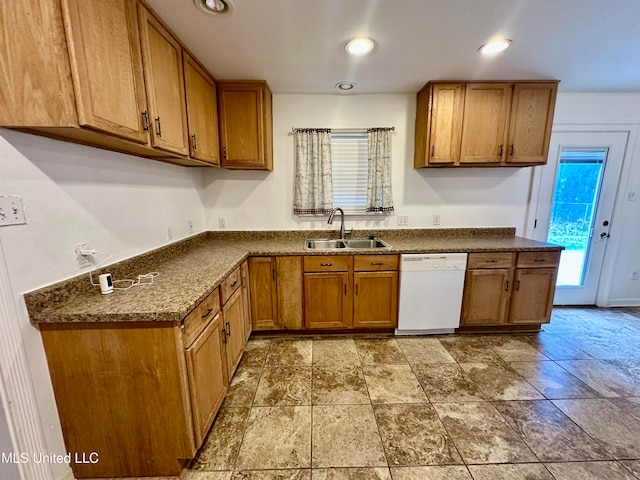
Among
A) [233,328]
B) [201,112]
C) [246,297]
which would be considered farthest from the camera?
[246,297]

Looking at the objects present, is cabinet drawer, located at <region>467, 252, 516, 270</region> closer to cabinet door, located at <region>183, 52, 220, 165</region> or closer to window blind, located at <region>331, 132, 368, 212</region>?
window blind, located at <region>331, 132, 368, 212</region>

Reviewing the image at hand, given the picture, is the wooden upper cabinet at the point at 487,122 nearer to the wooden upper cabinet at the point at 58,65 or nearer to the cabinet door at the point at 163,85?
the cabinet door at the point at 163,85

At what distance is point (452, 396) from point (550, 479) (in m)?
0.58

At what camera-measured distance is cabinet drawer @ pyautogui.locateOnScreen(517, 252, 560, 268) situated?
244 cm

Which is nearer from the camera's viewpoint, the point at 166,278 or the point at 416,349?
the point at 166,278

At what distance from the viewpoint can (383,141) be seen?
271 cm

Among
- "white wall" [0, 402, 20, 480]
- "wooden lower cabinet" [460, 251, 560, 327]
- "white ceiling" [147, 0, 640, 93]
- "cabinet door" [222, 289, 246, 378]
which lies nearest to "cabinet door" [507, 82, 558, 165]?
"white ceiling" [147, 0, 640, 93]

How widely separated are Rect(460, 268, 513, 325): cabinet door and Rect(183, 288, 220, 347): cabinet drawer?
2235 millimetres

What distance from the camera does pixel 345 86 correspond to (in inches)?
98.7

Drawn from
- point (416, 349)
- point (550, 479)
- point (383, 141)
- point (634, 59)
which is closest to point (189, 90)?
point (383, 141)

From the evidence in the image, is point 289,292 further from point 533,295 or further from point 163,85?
point 533,295

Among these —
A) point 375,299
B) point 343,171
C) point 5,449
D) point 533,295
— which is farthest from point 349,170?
point 5,449

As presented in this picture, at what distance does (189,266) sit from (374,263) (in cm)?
156

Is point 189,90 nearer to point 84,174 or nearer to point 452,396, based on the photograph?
point 84,174
